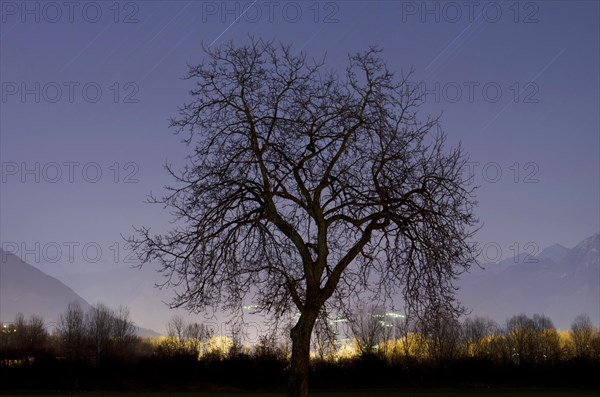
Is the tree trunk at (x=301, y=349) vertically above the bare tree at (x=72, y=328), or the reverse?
the bare tree at (x=72, y=328)

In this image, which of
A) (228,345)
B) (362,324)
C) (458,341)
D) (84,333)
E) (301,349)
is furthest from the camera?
(84,333)

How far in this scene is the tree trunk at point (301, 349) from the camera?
21812 mm

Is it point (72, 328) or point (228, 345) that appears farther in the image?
point (72, 328)

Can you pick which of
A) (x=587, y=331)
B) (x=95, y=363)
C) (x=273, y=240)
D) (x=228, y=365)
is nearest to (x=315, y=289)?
(x=273, y=240)

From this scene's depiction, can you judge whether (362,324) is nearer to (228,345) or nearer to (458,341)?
(228,345)

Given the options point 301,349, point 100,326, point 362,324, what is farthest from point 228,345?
point 100,326

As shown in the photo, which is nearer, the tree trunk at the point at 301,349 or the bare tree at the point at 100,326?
the tree trunk at the point at 301,349

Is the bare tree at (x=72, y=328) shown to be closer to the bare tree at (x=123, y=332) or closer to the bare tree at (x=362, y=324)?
the bare tree at (x=123, y=332)

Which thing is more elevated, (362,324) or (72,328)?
(72,328)

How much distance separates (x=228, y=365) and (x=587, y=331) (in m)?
161

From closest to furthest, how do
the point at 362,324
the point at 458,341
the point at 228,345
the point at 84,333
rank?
1. the point at 362,324
2. the point at 228,345
3. the point at 458,341
4. the point at 84,333

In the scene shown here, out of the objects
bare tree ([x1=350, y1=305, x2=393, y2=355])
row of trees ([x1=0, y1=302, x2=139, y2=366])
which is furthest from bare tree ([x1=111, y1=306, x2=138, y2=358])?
bare tree ([x1=350, y1=305, x2=393, y2=355])

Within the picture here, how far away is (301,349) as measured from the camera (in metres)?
22.0

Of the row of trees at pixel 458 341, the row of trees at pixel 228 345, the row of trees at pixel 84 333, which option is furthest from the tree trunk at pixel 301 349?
the row of trees at pixel 84 333
